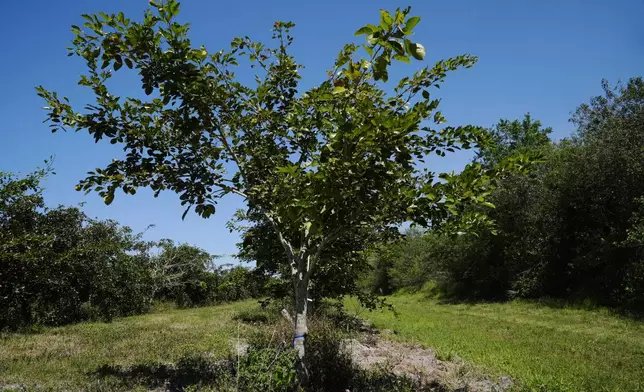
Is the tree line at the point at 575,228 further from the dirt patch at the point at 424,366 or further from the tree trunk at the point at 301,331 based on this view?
the tree trunk at the point at 301,331

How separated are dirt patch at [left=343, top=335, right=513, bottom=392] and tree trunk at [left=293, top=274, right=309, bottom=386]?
192 centimetres

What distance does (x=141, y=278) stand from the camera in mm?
19938

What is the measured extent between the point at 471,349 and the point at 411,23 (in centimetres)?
887

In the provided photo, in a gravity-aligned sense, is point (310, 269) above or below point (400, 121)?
below

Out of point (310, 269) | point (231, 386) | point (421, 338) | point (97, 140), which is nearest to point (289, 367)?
point (231, 386)

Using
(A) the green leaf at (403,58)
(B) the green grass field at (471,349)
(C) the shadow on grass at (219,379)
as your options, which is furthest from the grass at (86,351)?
(A) the green leaf at (403,58)

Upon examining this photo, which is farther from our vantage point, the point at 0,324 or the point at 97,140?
the point at 0,324

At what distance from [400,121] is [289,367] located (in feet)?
9.56

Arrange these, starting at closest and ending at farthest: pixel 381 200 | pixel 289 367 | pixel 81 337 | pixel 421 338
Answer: pixel 289 367 → pixel 381 200 → pixel 81 337 → pixel 421 338

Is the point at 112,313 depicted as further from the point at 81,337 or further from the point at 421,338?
the point at 421,338

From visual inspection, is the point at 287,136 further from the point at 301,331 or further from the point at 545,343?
the point at 545,343

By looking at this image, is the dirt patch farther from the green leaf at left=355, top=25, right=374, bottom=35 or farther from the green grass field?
the green leaf at left=355, top=25, right=374, bottom=35

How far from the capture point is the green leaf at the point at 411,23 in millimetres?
2865

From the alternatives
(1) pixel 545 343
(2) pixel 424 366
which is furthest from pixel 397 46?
(1) pixel 545 343
